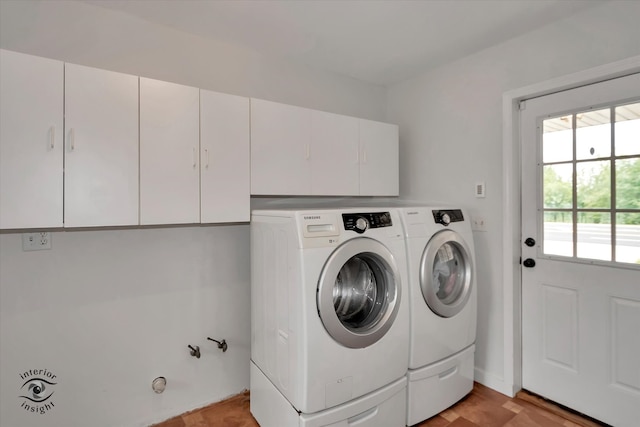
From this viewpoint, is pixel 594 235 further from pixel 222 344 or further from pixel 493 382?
pixel 222 344

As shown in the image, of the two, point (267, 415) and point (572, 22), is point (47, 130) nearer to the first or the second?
point (267, 415)

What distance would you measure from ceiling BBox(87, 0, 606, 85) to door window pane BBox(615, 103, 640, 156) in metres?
0.62

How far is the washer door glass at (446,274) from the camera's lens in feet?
6.06

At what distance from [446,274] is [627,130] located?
49.8 inches

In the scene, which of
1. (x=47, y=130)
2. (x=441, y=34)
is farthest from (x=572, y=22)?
(x=47, y=130)

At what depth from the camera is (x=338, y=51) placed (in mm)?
2283

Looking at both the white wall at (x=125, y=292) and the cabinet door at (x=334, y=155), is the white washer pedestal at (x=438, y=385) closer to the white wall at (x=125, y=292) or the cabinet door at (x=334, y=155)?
the white wall at (x=125, y=292)

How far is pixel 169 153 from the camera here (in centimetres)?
161

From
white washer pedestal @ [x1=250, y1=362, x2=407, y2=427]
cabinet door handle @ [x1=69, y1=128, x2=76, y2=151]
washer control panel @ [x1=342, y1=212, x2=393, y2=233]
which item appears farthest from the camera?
washer control panel @ [x1=342, y1=212, x2=393, y2=233]

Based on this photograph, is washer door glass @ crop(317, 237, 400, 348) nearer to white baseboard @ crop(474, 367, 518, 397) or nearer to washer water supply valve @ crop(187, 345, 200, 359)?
washer water supply valve @ crop(187, 345, 200, 359)

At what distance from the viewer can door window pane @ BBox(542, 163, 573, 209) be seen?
76.6 inches

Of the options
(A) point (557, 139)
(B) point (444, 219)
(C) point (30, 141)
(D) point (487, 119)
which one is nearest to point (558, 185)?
(A) point (557, 139)

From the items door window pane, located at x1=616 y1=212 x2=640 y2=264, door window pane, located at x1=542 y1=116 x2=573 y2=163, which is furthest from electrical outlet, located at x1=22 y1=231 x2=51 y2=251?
door window pane, located at x1=616 y1=212 x2=640 y2=264

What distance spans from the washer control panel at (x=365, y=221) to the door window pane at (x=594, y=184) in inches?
47.6
